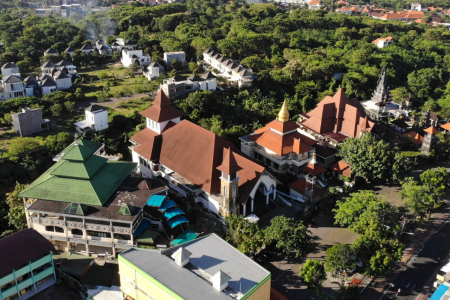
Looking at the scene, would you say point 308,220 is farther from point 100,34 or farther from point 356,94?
point 100,34

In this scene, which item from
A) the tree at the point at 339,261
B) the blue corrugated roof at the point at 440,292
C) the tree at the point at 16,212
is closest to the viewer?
the blue corrugated roof at the point at 440,292

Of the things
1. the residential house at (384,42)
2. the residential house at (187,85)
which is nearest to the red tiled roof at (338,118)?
the residential house at (187,85)

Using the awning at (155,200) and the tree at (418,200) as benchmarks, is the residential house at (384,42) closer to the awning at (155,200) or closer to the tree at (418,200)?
the tree at (418,200)

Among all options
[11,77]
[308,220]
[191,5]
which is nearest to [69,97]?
[11,77]

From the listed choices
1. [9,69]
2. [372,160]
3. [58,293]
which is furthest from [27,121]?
[372,160]

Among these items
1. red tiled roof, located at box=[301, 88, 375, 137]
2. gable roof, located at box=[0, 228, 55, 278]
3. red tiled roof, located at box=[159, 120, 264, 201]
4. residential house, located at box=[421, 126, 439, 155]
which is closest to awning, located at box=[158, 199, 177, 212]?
red tiled roof, located at box=[159, 120, 264, 201]

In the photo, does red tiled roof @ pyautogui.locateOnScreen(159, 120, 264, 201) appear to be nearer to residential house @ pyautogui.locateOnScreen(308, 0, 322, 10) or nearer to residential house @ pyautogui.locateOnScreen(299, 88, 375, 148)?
residential house @ pyautogui.locateOnScreen(299, 88, 375, 148)

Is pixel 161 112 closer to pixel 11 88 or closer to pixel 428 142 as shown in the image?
pixel 11 88
